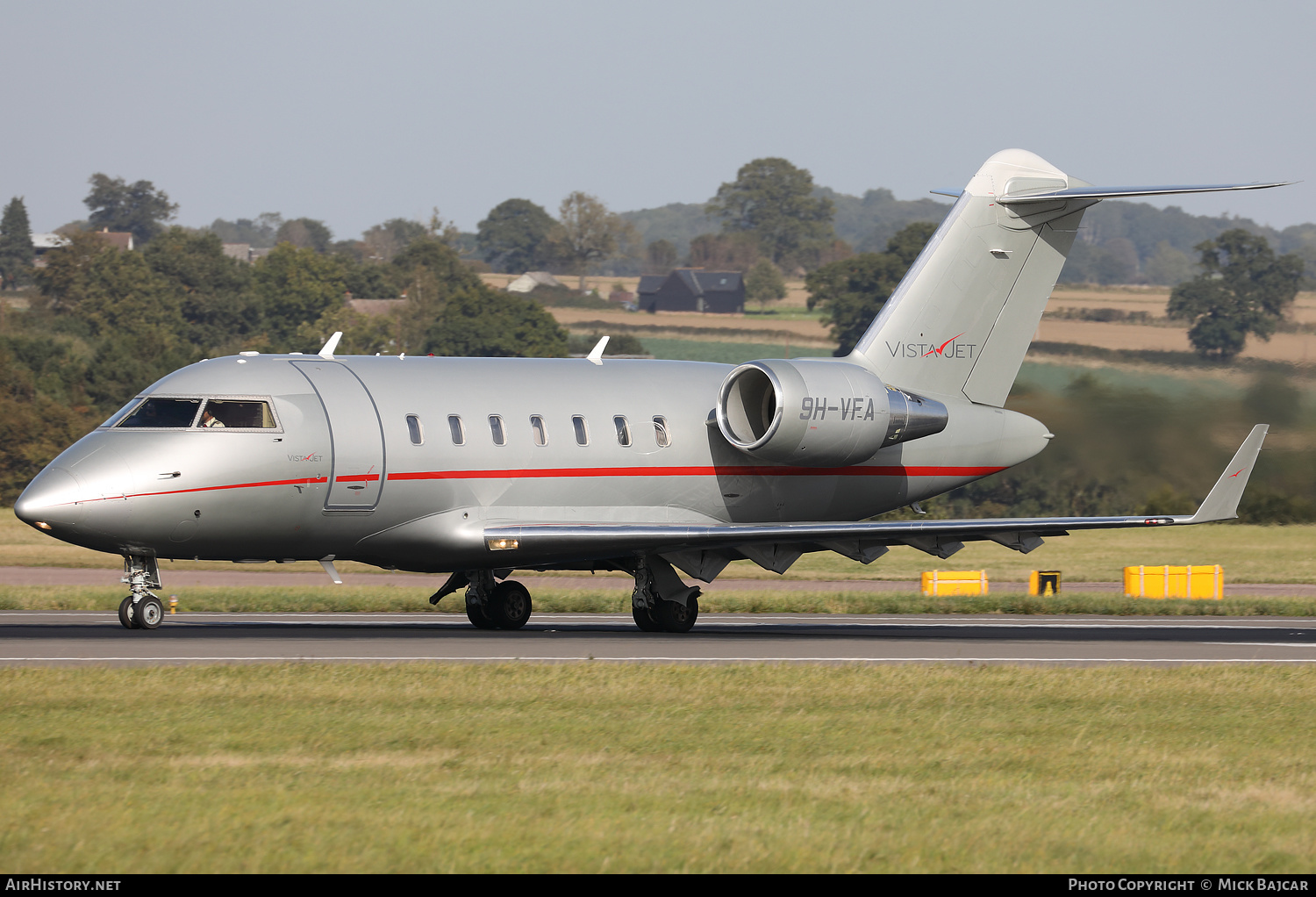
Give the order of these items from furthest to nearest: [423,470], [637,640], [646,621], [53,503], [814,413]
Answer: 1. [646,621]
2. [814,413]
3. [423,470]
4. [637,640]
5. [53,503]

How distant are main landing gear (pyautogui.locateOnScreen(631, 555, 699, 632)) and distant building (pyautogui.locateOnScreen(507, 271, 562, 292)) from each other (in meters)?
124

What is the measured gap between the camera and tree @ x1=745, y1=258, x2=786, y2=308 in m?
146

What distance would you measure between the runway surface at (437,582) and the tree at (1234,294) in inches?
296

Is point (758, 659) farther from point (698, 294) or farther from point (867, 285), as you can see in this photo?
point (698, 294)

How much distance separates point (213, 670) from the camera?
1631cm

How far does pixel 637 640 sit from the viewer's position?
2202 centimetres

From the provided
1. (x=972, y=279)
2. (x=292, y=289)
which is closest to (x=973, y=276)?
(x=972, y=279)

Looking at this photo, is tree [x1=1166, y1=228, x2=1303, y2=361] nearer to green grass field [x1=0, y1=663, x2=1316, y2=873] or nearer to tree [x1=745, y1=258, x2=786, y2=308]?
green grass field [x1=0, y1=663, x2=1316, y2=873]

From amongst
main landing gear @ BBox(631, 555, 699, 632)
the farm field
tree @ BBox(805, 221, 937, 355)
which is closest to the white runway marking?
main landing gear @ BBox(631, 555, 699, 632)

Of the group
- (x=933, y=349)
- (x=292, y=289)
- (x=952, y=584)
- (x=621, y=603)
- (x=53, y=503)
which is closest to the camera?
(x=53, y=503)

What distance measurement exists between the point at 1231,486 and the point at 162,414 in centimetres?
1494

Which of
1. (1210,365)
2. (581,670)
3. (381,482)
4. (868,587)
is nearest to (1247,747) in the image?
(581,670)

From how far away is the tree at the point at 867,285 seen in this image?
88.9 m

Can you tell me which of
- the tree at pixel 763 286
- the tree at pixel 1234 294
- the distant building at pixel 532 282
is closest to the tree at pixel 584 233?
the distant building at pixel 532 282
